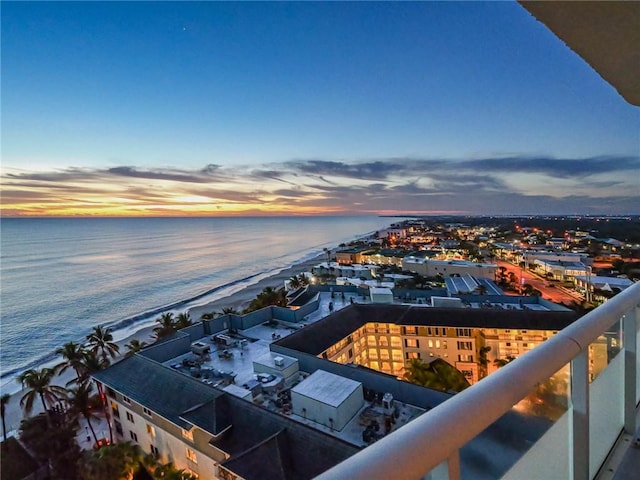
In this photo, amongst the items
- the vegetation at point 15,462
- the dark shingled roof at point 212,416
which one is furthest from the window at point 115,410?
the dark shingled roof at point 212,416

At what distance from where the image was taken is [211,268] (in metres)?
64.4

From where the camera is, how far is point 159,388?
1421cm

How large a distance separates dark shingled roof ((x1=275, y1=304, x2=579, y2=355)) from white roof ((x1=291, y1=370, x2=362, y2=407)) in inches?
182

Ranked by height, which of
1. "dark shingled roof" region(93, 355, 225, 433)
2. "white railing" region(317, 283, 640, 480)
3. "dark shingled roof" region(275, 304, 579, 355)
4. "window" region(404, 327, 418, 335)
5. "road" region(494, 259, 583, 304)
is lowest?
"road" region(494, 259, 583, 304)

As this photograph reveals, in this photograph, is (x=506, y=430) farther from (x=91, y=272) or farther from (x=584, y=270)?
(x=91, y=272)

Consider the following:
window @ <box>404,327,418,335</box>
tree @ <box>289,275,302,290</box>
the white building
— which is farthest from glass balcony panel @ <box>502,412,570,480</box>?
tree @ <box>289,275,302,290</box>

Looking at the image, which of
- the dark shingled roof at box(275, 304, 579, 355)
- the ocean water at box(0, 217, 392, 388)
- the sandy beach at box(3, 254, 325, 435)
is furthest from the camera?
the ocean water at box(0, 217, 392, 388)

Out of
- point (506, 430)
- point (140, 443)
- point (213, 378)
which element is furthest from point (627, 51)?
point (140, 443)

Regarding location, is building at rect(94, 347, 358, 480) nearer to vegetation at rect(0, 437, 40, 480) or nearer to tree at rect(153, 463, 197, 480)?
tree at rect(153, 463, 197, 480)

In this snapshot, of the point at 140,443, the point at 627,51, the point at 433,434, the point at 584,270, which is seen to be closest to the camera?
the point at 433,434

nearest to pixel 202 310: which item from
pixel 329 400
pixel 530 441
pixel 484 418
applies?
pixel 329 400

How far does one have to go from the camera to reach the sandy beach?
71.8 ft

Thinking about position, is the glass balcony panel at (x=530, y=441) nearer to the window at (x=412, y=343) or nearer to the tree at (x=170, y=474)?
the tree at (x=170, y=474)

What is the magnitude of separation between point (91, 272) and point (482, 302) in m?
61.8
